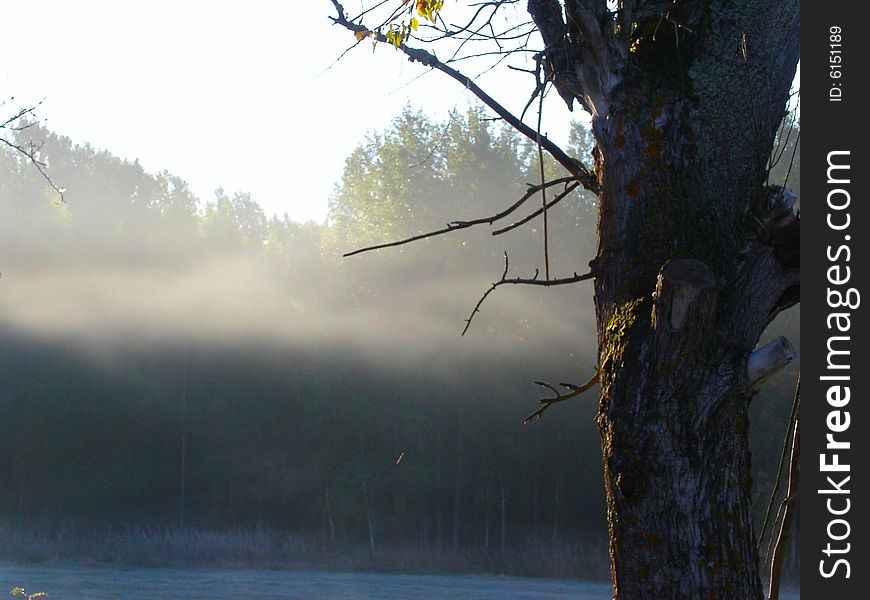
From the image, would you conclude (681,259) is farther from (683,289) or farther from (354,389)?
(354,389)

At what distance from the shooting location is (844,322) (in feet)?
11.3

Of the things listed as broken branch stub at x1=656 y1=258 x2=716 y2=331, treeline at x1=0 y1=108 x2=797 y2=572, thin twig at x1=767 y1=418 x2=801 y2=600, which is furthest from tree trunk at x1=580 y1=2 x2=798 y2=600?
treeline at x1=0 y1=108 x2=797 y2=572

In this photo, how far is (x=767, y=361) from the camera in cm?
352

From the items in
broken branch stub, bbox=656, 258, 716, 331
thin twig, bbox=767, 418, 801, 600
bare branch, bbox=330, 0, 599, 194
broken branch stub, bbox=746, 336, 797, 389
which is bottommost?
thin twig, bbox=767, 418, 801, 600

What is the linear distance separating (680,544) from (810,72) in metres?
1.73

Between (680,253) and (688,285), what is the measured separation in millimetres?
283

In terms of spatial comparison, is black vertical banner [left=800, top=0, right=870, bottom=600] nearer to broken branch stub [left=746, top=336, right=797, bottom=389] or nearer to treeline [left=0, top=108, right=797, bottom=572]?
broken branch stub [left=746, top=336, right=797, bottom=389]

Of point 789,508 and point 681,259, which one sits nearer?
point 681,259

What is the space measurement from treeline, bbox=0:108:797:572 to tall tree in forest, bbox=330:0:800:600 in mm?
30129

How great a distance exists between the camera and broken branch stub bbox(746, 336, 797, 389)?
3.52 metres

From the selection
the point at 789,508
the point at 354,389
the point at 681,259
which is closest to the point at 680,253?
the point at 681,259

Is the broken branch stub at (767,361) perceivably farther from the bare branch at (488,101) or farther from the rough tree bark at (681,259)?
the bare branch at (488,101)

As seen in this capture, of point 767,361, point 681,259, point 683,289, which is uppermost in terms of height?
point 681,259

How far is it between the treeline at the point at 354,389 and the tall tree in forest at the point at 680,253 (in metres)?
30.1
